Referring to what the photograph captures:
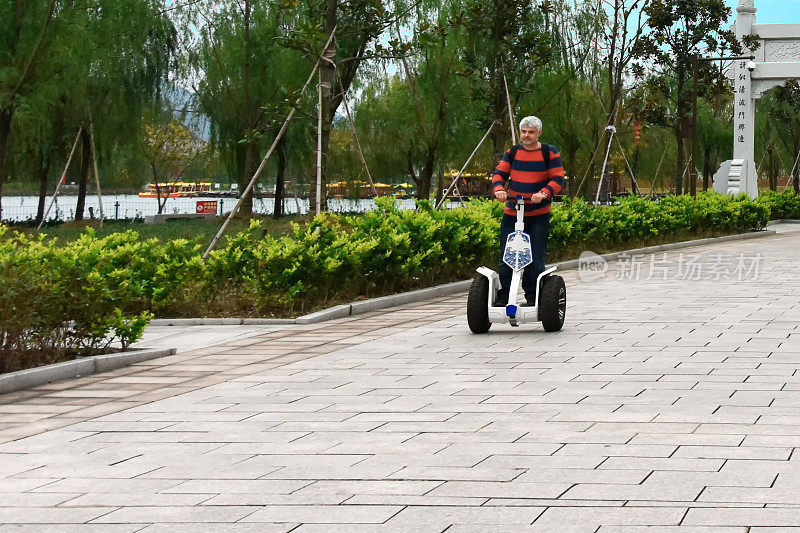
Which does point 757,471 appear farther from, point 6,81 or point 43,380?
point 6,81

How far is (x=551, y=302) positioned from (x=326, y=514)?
18.7ft

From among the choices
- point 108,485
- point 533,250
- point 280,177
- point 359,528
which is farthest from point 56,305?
point 280,177

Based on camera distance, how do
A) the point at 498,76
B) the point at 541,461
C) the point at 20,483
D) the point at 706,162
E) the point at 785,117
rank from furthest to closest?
the point at 706,162, the point at 785,117, the point at 498,76, the point at 541,461, the point at 20,483

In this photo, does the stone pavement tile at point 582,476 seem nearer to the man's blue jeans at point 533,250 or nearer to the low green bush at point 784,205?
the man's blue jeans at point 533,250

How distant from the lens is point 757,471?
5.14 meters

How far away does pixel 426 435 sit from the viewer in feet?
20.1

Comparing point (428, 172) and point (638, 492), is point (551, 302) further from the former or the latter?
point (428, 172)

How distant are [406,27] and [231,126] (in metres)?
Result: 6.02

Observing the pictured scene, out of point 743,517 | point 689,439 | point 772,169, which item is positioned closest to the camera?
point 743,517

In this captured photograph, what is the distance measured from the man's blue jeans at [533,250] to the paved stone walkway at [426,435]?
1.29 feet

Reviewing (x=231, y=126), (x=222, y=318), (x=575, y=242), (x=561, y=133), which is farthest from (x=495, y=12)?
(x=561, y=133)

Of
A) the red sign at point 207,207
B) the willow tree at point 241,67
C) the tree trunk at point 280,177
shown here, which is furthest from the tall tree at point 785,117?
the willow tree at point 241,67

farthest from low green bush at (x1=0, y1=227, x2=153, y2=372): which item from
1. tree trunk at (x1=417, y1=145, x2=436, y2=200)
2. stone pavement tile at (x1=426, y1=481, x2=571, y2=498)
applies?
tree trunk at (x1=417, y1=145, x2=436, y2=200)

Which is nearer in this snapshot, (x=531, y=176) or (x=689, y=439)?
(x=689, y=439)
